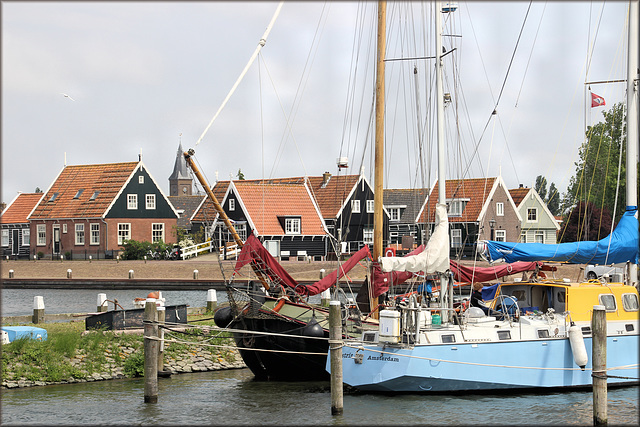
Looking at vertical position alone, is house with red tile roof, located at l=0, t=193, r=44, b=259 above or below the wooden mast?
below

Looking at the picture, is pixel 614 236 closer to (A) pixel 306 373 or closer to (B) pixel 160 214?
(A) pixel 306 373

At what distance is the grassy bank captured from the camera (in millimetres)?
20237

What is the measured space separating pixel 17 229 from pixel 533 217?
165 feet

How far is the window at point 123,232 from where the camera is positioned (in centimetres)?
6800

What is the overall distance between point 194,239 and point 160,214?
155 inches

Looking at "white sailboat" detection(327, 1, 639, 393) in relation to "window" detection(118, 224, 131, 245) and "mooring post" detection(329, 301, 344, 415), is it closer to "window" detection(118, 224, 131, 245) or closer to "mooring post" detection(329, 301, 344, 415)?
"mooring post" detection(329, 301, 344, 415)

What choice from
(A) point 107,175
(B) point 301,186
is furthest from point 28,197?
(B) point 301,186

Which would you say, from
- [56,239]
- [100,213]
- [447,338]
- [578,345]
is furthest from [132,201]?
[578,345]

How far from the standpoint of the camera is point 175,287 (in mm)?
52344

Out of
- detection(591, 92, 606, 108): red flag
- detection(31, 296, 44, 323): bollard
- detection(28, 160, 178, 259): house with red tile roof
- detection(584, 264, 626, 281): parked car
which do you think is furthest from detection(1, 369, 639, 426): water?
detection(28, 160, 178, 259): house with red tile roof

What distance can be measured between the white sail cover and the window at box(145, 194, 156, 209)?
177ft

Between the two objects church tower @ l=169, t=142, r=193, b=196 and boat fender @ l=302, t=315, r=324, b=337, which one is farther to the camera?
church tower @ l=169, t=142, r=193, b=196

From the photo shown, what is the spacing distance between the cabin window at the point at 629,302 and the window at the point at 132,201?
54926 mm

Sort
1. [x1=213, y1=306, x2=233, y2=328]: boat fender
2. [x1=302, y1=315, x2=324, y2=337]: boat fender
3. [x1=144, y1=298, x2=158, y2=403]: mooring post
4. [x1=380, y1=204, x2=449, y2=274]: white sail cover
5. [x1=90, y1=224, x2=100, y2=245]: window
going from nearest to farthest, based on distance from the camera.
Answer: [x1=144, y1=298, x2=158, y2=403]: mooring post
[x1=380, y1=204, x2=449, y2=274]: white sail cover
[x1=302, y1=315, x2=324, y2=337]: boat fender
[x1=213, y1=306, x2=233, y2=328]: boat fender
[x1=90, y1=224, x2=100, y2=245]: window
